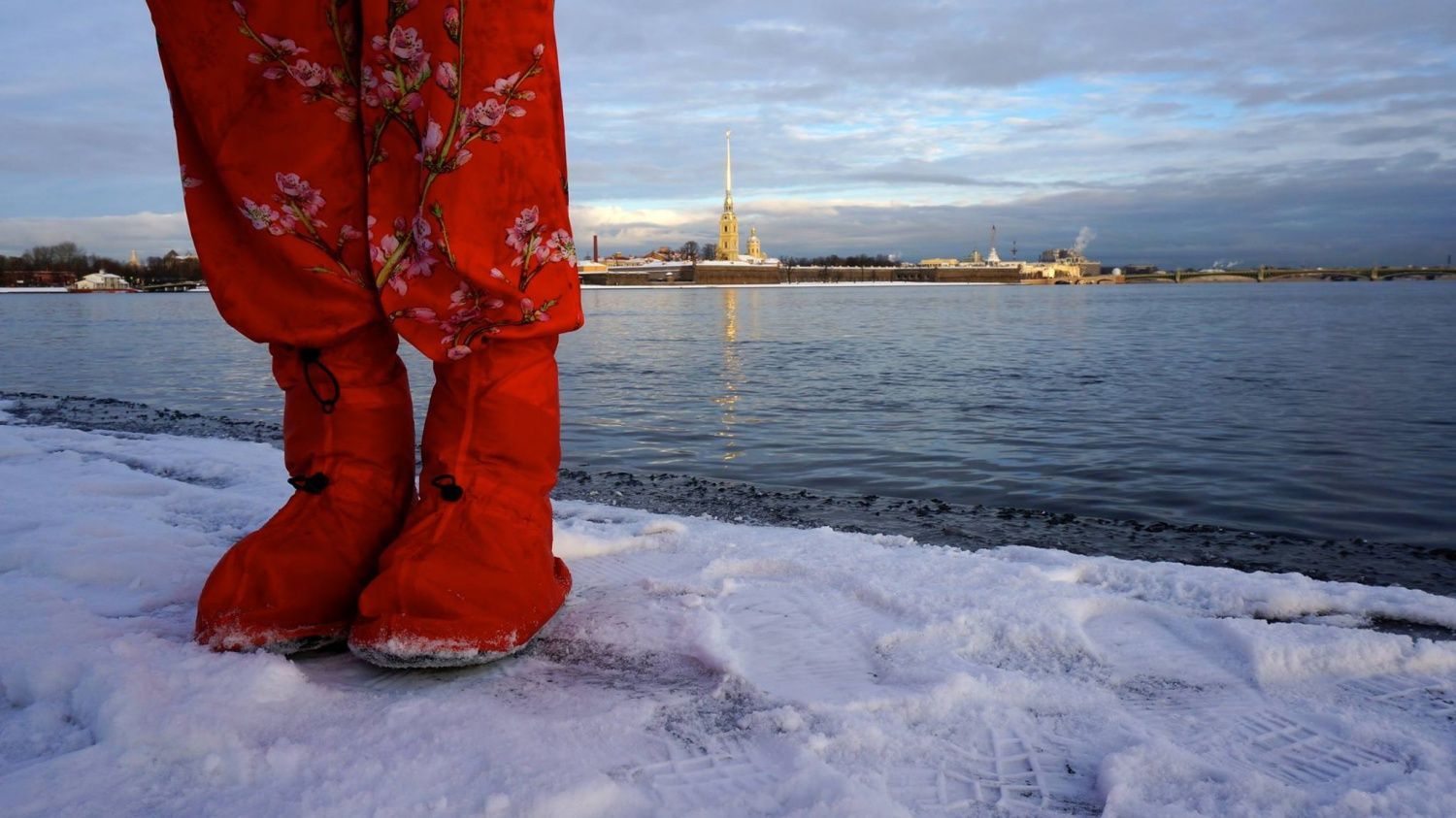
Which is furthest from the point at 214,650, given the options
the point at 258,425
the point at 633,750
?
the point at 258,425

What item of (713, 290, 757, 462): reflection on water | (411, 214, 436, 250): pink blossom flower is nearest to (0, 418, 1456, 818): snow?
(411, 214, 436, 250): pink blossom flower

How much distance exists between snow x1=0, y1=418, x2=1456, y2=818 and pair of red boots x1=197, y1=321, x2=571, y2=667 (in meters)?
0.06

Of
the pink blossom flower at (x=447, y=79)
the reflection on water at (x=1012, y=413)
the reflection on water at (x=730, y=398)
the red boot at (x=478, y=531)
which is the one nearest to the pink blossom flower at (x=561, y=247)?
the red boot at (x=478, y=531)

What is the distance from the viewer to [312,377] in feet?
4.13

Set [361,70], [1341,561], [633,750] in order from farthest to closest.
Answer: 1. [1341,561]
2. [361,70]
3. [633,750]

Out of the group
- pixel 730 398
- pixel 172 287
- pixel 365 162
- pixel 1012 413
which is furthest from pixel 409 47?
pixel 172 287

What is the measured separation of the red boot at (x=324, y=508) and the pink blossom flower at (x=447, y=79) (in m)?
0.36

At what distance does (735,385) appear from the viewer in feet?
23.5

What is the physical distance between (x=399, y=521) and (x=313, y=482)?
0.48ft

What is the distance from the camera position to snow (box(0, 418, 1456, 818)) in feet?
2.77

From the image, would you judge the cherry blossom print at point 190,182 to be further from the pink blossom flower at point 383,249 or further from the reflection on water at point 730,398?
the reflection on water at point 730,398

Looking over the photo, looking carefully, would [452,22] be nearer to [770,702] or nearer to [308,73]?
[308,73]

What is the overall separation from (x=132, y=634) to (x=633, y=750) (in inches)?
27.9

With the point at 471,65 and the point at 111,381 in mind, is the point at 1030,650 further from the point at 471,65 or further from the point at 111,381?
the point at 111,381
